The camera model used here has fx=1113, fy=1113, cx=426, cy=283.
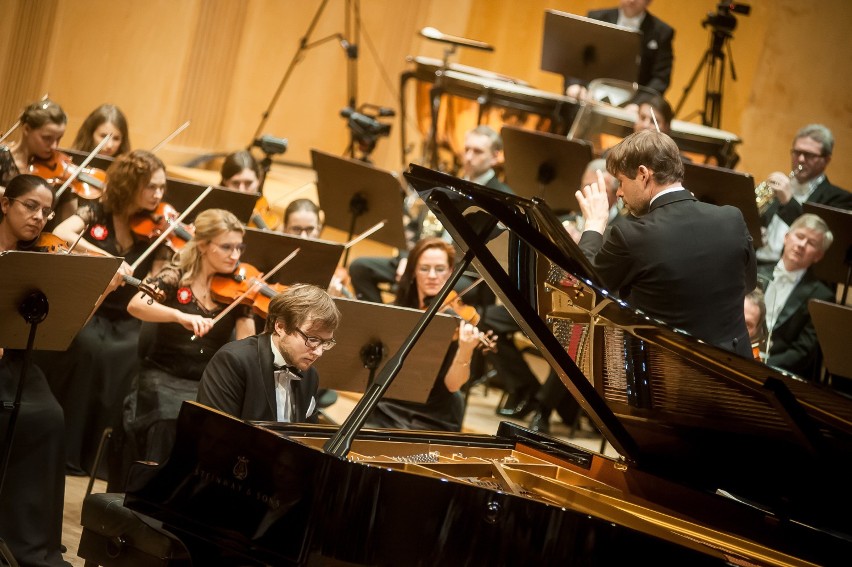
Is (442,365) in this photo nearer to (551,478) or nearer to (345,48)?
(551,478)

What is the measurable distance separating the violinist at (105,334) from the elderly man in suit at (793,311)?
118 inches

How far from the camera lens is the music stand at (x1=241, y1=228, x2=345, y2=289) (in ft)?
14.9

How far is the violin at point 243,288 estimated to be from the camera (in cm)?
437

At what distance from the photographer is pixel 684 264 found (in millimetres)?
3221

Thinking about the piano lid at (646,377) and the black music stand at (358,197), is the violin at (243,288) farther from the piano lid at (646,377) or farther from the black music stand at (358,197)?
the piano lid at (646,377)

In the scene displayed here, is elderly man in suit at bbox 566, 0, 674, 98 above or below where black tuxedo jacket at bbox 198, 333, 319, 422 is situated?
above

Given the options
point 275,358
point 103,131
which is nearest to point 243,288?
point 275,358

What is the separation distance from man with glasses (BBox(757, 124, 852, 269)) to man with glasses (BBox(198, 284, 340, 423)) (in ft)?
11.0

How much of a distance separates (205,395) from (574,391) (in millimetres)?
1145

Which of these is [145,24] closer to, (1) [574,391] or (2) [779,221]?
(2) [779,221]

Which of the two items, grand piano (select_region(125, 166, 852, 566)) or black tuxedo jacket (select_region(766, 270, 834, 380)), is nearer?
grand piano (select_region(125, 166, 852, 566))

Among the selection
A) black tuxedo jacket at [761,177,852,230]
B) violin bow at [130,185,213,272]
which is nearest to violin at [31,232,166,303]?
violin bow at [130,185,213,272]

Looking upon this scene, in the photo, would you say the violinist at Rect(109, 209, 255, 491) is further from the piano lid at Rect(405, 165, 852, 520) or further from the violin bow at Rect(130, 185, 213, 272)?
the piano lid at Rect(405, 165, 852, 520)

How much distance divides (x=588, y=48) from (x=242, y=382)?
3.92 m
